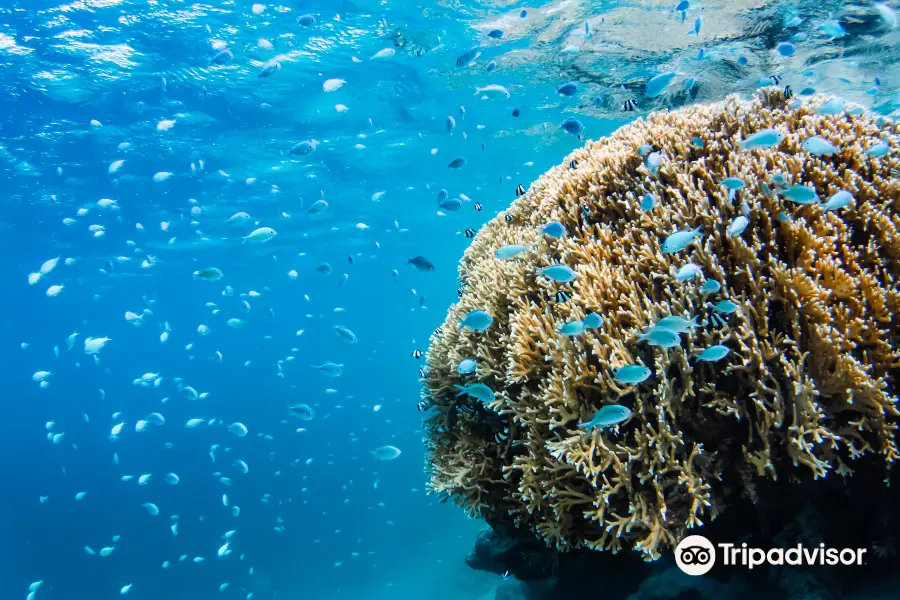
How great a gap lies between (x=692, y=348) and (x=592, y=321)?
751mm

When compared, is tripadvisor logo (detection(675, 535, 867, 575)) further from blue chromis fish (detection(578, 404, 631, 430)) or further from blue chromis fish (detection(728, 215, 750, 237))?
blue chromis fish (detection(728, 215, 750, 237))

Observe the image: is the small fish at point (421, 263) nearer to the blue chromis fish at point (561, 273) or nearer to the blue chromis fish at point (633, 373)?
the blue chromis fish at point (561, 273)

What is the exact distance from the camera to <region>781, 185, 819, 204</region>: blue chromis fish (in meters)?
3.67

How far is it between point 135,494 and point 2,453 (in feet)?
265

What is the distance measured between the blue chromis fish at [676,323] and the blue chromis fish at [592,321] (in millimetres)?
435

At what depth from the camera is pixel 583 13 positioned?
15.7 meters

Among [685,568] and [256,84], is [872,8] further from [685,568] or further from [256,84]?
[256,84]

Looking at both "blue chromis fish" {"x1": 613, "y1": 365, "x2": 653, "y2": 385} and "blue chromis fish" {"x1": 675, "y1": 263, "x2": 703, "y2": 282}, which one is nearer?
"blue chromis fish" {"x1": 613, "y1": 365, "x2": 653, "y2": 385}

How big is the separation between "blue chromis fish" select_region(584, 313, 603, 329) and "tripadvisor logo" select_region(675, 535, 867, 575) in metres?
1.84

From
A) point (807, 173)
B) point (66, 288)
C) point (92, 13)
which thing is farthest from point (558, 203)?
point (66, 288)

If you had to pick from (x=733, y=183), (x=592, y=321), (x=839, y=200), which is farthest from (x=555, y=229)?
(x=839, y=200)

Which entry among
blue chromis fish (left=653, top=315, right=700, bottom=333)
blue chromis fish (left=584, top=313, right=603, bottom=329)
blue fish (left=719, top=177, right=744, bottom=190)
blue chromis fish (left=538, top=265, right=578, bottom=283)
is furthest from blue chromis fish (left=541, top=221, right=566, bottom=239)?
blue chromis fish (left=653, top=315, right=700, bottom=333)

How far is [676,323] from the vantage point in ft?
11.3

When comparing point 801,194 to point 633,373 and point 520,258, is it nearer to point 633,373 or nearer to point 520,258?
point 633,373
